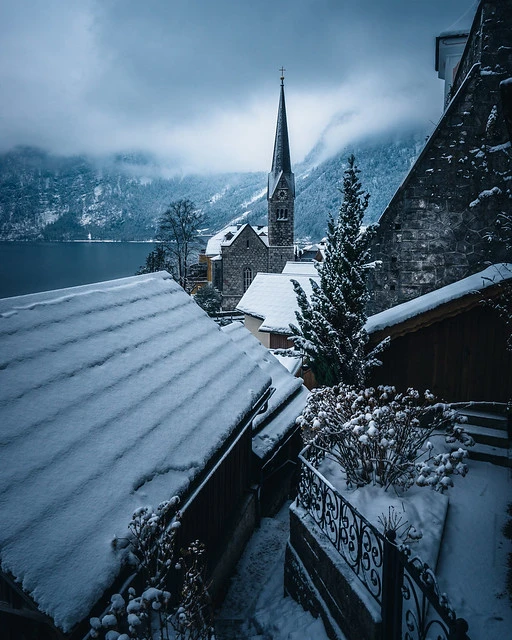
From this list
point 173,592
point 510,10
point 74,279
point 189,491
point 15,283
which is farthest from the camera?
point 74,279

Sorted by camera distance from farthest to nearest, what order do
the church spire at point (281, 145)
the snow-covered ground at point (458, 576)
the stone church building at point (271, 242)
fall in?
the stone church building at point (271, 242) → the church spire at point (281, 145) → the snow-covered ground at point (458, 576)

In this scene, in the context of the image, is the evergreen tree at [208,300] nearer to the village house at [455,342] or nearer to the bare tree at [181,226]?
the bare tree at [181,226]

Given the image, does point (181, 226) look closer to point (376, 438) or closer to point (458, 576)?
point (376, 438)

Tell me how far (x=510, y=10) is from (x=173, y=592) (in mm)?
12323

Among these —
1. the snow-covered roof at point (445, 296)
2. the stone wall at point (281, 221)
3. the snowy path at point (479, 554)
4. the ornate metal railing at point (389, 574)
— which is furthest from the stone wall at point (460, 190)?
the stone wall at point (281, 221)

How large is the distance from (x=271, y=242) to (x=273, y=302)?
92.5 ft

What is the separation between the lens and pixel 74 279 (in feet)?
251

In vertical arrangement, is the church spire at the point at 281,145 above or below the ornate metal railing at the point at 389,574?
above

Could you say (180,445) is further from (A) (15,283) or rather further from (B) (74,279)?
(B) (74,279)

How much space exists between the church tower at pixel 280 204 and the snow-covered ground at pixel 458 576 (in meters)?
46.7

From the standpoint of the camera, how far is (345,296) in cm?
835

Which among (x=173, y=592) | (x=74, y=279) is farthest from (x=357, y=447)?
(x=74, y=279)

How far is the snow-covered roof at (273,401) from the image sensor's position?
27.3 ft

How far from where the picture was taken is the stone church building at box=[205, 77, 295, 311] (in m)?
50.5
